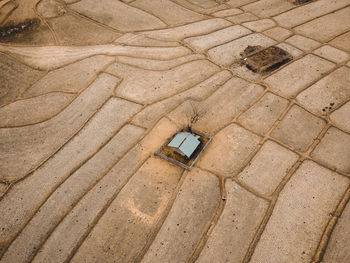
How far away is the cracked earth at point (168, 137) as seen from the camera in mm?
4148

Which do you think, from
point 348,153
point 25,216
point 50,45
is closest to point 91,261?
point 25,216

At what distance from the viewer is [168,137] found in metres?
5.38

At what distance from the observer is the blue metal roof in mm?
4863

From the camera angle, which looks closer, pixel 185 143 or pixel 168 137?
pixel 185 143

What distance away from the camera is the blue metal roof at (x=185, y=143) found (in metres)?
4.86

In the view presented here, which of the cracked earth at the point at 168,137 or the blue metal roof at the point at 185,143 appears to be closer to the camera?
the cracked earth at the point at 168,137

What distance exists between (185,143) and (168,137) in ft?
1.87

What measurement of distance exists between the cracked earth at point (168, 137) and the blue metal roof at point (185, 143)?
32 cm

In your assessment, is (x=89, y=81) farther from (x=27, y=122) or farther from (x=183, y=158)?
(x=183, y=158)

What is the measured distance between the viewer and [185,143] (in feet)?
16.2

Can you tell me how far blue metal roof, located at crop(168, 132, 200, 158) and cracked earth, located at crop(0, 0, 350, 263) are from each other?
0.32 m

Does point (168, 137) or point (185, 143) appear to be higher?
point (185, 143)

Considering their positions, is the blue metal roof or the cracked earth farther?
the blue metal roof

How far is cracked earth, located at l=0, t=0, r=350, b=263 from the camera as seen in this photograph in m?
4.15
